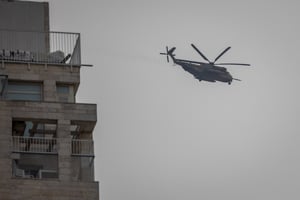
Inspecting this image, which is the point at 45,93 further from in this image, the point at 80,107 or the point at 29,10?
the point at 29,10

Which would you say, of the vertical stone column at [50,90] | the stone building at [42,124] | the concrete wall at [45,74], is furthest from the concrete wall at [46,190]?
the concrete wall at [45,74]

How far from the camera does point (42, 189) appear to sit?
69.2 metres

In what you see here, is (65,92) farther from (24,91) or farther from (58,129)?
(58,129)

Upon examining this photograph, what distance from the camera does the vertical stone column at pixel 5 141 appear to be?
6969cm

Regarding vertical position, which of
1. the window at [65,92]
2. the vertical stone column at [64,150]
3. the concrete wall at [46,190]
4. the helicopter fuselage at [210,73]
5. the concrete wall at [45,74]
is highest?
the helicopter fuselage at [210,73]

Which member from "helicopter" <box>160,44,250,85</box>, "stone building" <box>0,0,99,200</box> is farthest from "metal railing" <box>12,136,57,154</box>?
"helicopter" <box>160,44,250,85</box>

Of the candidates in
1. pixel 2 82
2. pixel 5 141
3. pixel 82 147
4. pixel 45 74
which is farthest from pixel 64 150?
pixel 2 82

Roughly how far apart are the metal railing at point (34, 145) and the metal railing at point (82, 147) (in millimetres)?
1210

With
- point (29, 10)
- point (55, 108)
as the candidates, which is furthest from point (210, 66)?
point (55, 108)

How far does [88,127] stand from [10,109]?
4784 millimetres

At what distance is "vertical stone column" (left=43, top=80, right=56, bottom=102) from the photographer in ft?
241

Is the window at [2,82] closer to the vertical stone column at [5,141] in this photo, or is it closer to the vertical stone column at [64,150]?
the vertical stone column at [5,141]

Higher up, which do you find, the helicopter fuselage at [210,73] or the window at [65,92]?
the helicopter fuselage at [210,73]

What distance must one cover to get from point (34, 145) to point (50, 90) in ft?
12.5
